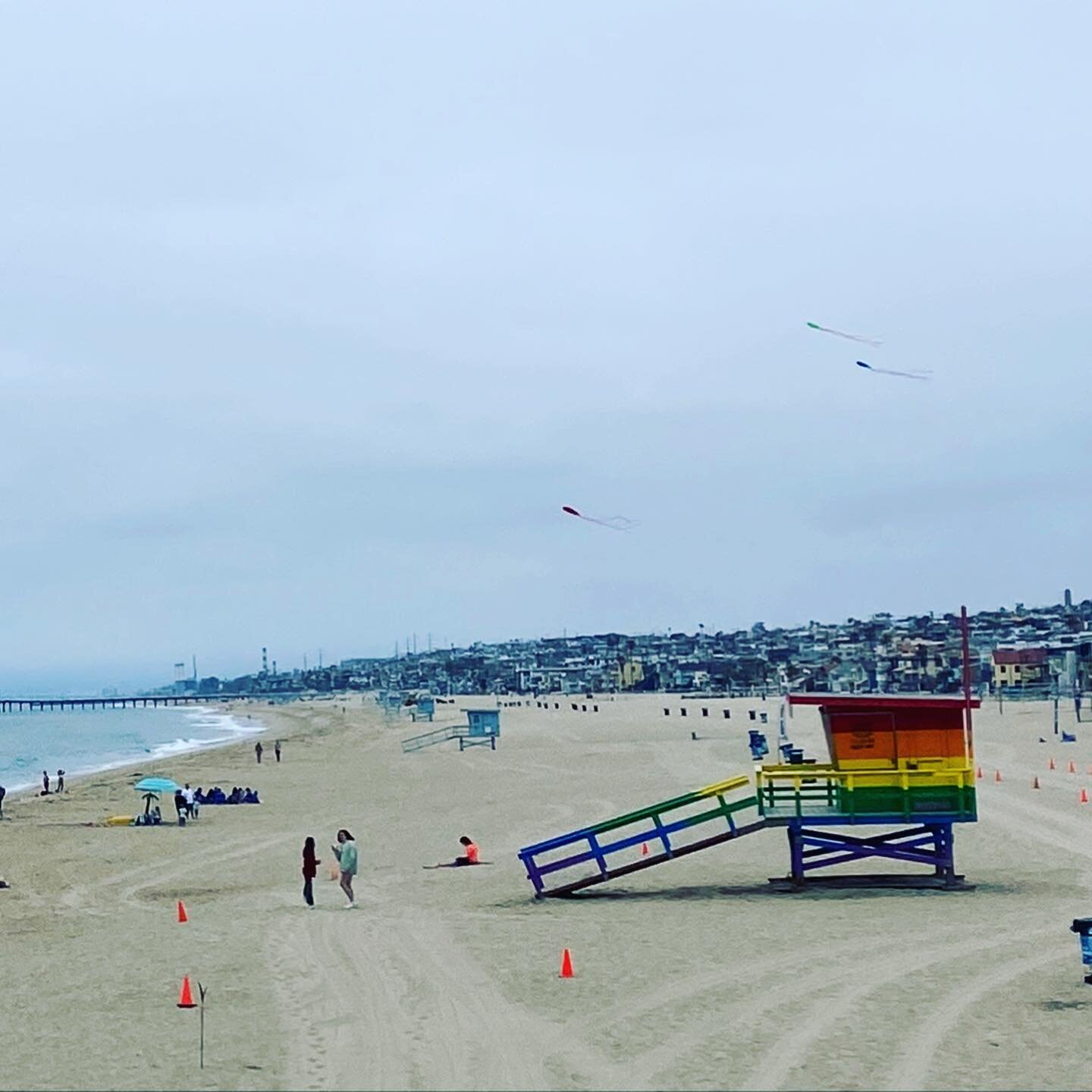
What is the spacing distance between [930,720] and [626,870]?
4914 millimetres

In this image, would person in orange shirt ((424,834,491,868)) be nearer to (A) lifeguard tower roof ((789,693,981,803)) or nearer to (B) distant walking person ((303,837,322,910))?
(B) distant walking person ((303,837,322,910))

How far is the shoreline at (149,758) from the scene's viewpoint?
5606cm

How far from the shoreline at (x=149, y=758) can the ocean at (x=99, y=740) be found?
3.4 inches

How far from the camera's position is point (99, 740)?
115062 millimetres

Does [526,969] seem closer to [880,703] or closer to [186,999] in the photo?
[186,999]

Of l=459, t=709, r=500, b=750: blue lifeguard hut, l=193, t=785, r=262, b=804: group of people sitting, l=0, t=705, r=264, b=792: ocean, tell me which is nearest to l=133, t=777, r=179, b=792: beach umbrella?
l=193, t=785, r=262, b=804: group of people sitting

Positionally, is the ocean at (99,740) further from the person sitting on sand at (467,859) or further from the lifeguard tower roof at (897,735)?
the lifeguard tower roof at (897,735)

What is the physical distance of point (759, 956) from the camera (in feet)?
51.8

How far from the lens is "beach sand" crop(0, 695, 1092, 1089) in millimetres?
11734

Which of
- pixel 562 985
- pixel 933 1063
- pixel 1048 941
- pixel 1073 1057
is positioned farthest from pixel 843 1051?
pixel 1048 941

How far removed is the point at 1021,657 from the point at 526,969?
116933 mm

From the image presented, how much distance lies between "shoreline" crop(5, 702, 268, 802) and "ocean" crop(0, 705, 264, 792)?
0.09 meters

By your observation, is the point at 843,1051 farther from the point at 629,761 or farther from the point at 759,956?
the point at 629,761

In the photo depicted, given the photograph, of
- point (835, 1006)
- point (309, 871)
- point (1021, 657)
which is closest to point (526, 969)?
point (835, 1006)
